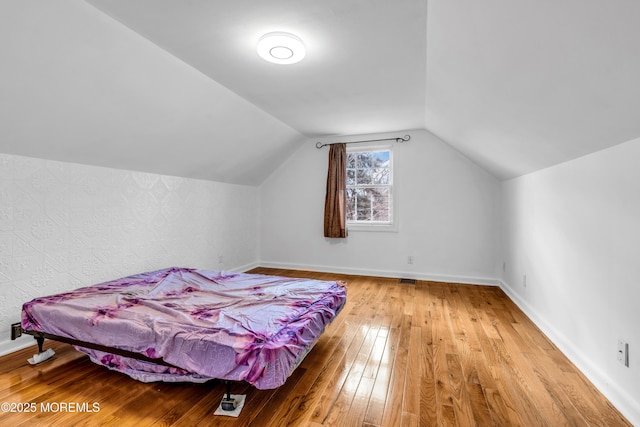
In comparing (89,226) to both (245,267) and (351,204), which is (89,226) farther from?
(351,204)

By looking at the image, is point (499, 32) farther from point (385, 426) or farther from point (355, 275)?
point (355, 275)

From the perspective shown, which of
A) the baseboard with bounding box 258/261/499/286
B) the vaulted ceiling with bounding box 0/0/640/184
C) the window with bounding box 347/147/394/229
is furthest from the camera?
the window with bounding box 347/147/394/229

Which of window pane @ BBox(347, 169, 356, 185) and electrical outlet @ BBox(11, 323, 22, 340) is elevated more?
window pane @ BBox(347, 169, 356, 185)

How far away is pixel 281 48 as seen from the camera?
83.6 inches

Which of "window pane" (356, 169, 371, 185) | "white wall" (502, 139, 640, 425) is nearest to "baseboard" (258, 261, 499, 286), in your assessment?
"white wall" (502, 139, 640, 425)

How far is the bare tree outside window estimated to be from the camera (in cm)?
471

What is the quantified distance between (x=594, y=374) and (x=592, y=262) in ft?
2.23

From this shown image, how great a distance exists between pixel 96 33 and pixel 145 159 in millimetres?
1456

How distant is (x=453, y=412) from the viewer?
1568 millimetres

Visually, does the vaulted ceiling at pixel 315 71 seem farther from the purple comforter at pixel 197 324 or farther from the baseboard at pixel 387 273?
the baseboard at pixel 387 273

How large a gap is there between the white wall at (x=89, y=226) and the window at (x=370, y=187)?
213 cm

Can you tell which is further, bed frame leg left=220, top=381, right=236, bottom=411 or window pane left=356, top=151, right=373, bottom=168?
window pane left=356, top=151, right=373, bottom=168

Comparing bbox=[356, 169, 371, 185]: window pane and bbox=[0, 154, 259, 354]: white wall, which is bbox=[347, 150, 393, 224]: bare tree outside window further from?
bbox=[0, 154, 259, 354]: white wall

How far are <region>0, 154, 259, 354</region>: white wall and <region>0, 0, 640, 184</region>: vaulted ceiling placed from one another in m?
0.19
